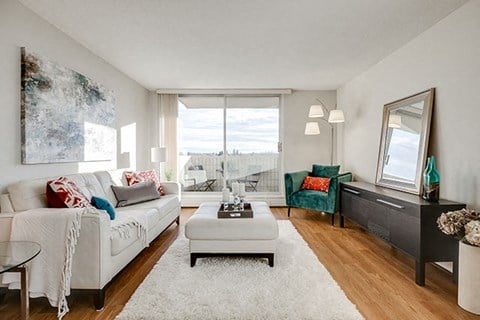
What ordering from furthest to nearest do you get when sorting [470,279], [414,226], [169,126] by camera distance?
[169,126] → [414,226] → [470,279]

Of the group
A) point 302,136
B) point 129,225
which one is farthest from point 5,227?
point 302,136

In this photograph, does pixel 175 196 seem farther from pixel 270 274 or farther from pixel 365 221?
pixel 365 221

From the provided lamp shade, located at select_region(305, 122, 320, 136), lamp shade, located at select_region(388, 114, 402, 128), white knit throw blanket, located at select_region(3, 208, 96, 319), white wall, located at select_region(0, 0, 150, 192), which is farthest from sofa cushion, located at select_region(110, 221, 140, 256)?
lamp shade, located at select_region(305, 122, 320, 136)

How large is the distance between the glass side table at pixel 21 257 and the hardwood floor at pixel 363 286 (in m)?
0.39

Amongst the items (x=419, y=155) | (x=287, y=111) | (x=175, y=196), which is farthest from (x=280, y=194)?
(x=419, y=155)

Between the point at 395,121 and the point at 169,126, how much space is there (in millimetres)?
4241

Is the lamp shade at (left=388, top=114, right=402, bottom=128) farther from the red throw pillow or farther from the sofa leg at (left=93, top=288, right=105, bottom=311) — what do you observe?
the sofa leg at (left=93, top=288, right=105, bottom=311)

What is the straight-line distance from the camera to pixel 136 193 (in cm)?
399

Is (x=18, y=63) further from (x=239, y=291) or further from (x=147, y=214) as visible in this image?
(x=239, y=291)

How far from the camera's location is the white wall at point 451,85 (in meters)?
2.59

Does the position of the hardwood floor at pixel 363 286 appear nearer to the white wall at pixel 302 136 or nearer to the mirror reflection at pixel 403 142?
the mirror reflection at pixel 403 142

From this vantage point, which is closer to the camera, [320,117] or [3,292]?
[3,292]

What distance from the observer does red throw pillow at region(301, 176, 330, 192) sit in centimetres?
523

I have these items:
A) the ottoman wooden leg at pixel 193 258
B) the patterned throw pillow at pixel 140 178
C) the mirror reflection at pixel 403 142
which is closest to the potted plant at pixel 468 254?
the mirror reflection at pixel 403 142
